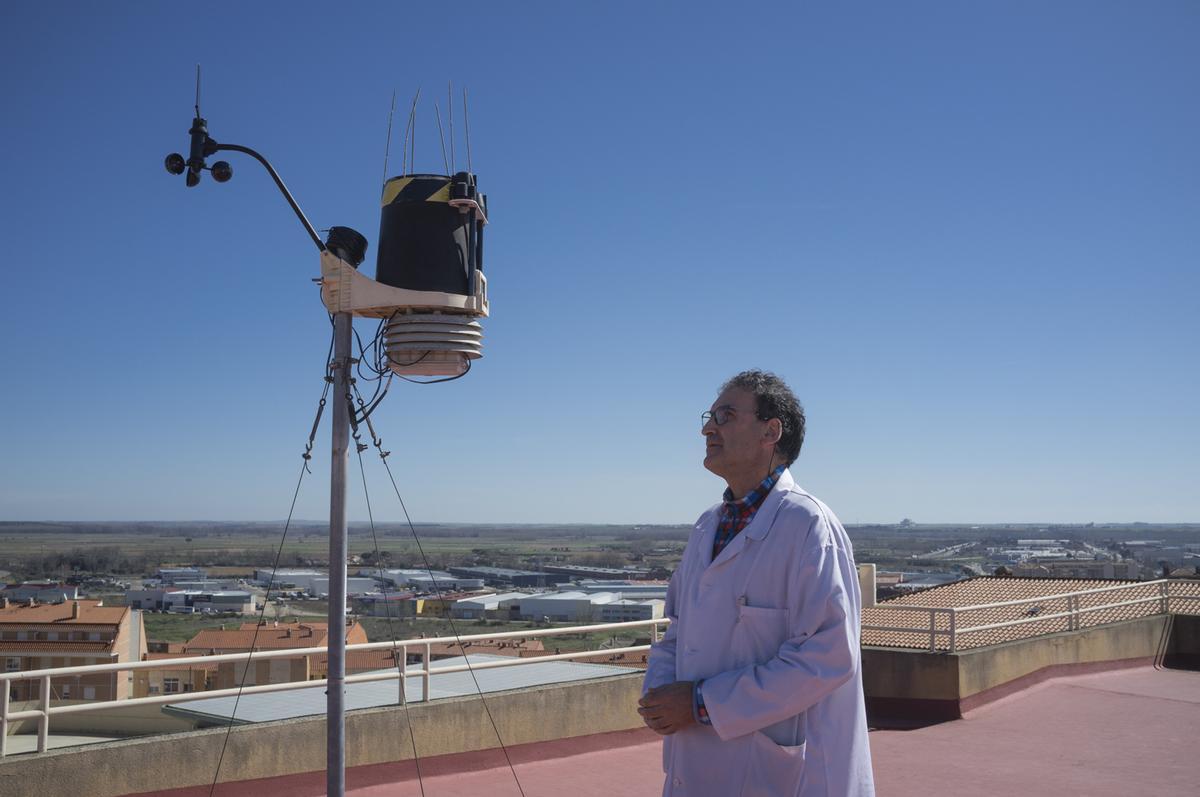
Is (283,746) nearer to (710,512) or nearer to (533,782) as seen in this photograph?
(533,782)

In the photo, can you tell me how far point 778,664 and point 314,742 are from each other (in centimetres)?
397

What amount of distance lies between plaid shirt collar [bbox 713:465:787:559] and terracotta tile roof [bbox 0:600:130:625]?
1727cm

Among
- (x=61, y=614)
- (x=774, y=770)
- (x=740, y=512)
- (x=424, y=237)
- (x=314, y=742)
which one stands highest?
(x=424, y=237)

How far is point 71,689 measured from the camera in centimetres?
1986

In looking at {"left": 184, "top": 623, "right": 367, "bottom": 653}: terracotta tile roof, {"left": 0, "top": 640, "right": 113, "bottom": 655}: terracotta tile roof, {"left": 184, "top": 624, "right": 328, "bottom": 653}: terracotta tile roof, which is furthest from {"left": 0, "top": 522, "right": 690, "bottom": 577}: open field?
{"left": 0, "top": 640, "right": 113, "bottom": 655}: terracotta tile roof

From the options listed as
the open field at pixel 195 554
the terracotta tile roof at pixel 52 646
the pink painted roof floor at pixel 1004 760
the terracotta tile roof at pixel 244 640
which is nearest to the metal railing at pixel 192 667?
the pink painted roof floor at pixel 1004 760

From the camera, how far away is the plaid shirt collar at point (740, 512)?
2391mm

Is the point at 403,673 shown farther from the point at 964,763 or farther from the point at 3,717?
the point at 964,763

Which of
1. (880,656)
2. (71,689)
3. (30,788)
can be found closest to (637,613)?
(71,689)

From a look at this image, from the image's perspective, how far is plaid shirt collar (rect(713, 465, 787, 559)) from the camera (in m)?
2.39

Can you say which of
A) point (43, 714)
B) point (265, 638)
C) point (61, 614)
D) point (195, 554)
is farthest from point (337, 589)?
point (195, 554)

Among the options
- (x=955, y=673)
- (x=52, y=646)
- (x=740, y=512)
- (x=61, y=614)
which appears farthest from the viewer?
(x=61, y=614)

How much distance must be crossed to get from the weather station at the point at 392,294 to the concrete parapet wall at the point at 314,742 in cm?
181

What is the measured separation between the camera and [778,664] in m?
2.09
